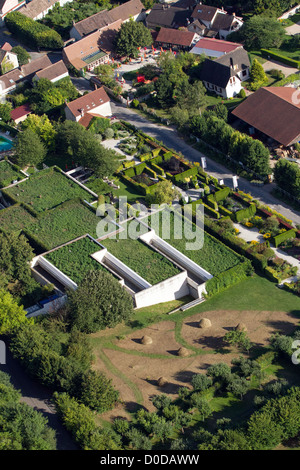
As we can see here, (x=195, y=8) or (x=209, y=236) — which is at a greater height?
(x=195, y=8)

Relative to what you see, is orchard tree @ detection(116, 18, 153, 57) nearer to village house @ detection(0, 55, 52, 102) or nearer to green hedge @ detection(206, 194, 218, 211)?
village house @ detection(0, 55, 52, 102)

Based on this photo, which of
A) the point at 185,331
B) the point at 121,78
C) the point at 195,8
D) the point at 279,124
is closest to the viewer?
the point at 185,331

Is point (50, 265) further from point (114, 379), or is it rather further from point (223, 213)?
point (223, 213)

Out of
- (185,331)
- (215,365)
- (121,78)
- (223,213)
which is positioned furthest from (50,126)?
(215,365)

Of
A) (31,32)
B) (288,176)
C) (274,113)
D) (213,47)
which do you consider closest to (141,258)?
(288,176)

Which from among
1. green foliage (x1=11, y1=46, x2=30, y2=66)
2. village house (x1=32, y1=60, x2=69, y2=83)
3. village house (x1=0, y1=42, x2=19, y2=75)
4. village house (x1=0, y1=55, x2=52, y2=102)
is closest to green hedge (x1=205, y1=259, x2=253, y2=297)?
village house (x1=32, y1=60, x2=69, y2=83)

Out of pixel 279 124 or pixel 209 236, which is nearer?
pixel 209 236

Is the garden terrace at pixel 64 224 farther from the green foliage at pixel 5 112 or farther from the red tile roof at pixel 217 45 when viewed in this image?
the red tile roof at pixel 217 45
